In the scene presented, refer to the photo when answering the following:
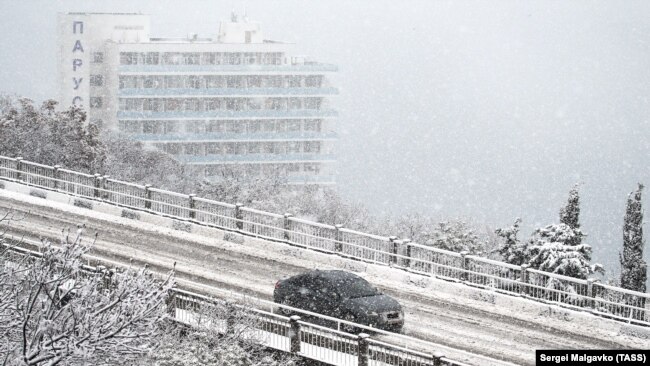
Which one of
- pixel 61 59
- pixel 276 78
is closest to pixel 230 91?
pixel 276 78

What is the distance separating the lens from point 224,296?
2838cm

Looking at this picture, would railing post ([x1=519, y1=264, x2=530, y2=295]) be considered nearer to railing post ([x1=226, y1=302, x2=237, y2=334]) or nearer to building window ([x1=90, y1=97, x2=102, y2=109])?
railing post ([x1=226, y1=302, x2=237, y2=334])

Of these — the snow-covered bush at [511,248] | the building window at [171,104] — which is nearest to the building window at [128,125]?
the building window at [171,104]

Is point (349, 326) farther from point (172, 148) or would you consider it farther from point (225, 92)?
point (172, 148)

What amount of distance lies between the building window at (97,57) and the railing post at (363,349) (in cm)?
11785

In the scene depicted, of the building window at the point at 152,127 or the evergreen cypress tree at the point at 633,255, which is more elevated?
the evergreen cypress tree at the point at 633,255

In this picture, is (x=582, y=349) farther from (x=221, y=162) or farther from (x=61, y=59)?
(x=61, y=59)

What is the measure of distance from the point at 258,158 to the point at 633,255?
91.0 metres

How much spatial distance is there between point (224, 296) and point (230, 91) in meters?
107

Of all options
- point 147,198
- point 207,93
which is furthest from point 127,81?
point 147,198

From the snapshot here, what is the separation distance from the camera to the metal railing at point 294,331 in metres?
23.2

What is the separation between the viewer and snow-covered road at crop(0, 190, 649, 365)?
26.8 metres

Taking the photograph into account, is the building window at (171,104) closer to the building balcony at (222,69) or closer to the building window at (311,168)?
the building balcony at (222,69)

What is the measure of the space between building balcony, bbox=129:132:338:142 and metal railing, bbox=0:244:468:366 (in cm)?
10786
